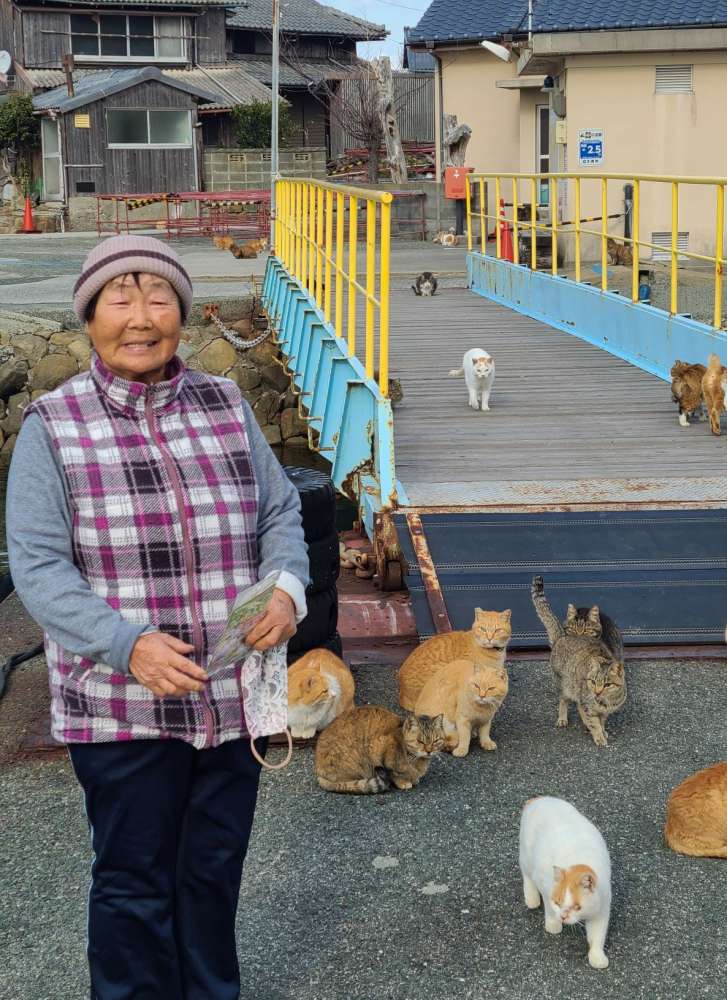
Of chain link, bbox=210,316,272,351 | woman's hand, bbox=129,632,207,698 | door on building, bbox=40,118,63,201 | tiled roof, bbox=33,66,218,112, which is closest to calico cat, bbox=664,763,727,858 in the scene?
Result: woman's hand, bbox=129,632,207,698

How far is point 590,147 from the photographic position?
23.0m

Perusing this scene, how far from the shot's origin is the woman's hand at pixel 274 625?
286 centimetres

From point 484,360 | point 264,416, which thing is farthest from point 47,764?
point 264,416

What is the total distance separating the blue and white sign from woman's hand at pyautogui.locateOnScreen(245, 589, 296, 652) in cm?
2129

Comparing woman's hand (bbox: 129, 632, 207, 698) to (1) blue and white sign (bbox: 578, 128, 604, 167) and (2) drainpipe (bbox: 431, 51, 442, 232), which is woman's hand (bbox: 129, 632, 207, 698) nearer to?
(1) blue and white sign (bbox: 578, 128, 604, 167)

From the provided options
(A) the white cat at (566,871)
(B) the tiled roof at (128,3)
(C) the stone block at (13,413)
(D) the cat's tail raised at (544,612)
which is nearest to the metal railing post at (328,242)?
(D) the cat's tail raised at (544,612)

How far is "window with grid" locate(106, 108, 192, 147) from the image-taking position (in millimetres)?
40781

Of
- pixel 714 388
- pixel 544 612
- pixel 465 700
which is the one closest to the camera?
pixel 465 700

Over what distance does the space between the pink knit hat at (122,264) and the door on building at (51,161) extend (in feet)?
131

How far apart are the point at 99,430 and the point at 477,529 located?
14.4 ft

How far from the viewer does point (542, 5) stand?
22.5 metres

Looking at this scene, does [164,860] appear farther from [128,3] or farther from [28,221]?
[128,3]

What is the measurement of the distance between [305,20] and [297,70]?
8.56ft

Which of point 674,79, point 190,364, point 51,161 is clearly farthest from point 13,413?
point 51,161
